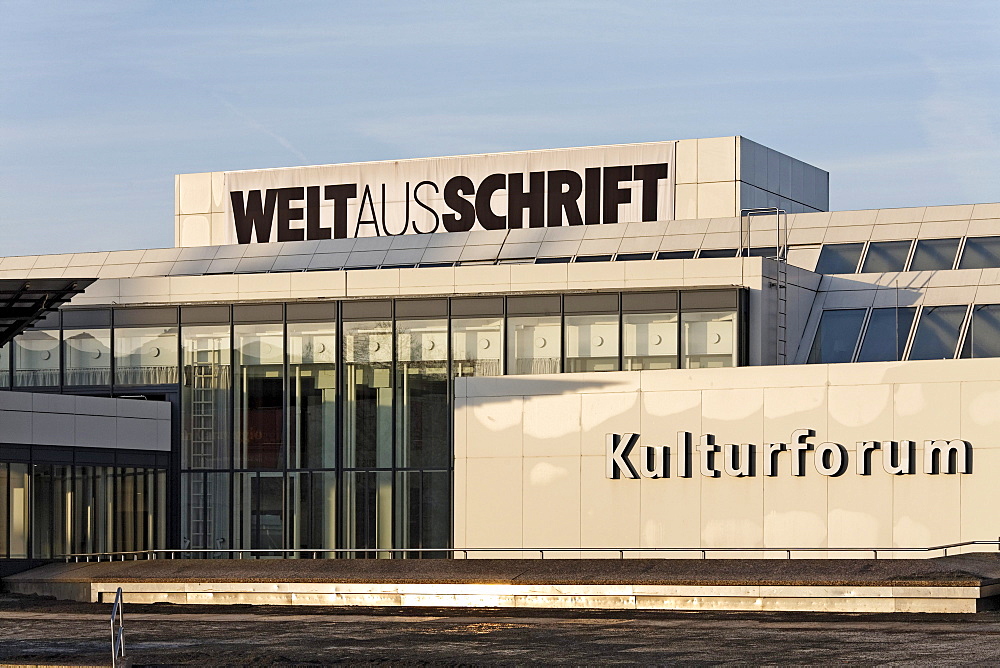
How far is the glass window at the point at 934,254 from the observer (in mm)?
41312

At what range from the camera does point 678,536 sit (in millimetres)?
35000

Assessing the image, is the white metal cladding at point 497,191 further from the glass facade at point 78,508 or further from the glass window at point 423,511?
the glass facade at point 78,508

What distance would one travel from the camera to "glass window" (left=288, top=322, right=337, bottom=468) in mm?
42312

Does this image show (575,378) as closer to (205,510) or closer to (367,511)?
(367,511)

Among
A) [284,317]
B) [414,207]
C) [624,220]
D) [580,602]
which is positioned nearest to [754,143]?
[624,220]

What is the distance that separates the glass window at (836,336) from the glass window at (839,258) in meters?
1.98

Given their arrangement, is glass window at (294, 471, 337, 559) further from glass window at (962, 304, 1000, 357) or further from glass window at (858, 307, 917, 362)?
glass window at (962, 304, 1000, 357)

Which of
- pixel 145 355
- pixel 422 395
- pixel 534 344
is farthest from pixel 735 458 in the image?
pixel 145 355

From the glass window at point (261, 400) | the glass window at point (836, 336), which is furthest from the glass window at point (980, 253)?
the glass window at point (261, 400)

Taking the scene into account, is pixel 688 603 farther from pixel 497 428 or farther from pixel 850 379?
pixel 497 428

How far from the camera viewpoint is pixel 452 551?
39125mm

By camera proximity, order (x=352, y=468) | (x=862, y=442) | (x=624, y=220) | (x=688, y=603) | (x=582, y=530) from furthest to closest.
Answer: (x=624, y=220), (x=352, y=468), (x=582, y=530), (x=862, y=442), (x=688, y=603)

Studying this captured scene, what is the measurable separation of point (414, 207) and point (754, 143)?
1108cm

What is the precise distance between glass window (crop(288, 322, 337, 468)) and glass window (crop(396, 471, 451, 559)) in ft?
7.64
